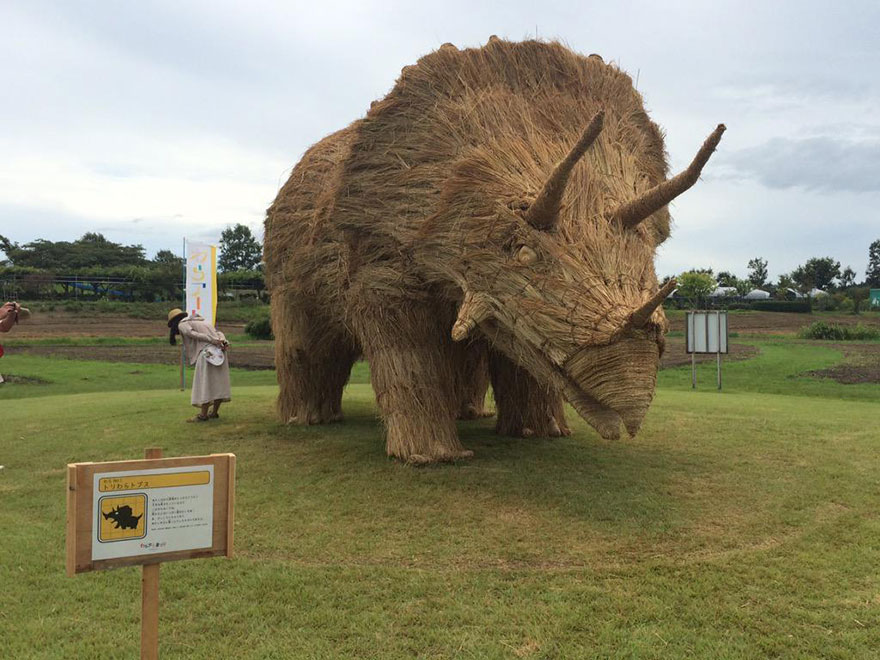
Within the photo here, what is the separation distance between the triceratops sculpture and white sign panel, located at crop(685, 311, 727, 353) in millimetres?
6606

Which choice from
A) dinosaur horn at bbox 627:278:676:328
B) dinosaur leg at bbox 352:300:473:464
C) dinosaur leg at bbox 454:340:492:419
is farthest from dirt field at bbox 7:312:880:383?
dinosaur horn at bbox 627:278:676:328

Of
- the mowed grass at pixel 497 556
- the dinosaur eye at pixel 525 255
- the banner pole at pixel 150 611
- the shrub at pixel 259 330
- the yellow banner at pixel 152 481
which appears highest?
the dinosaur eye at pixel 525 255

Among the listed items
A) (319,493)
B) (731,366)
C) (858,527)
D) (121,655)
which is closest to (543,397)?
(319,493)

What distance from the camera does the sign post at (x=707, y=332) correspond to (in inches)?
503

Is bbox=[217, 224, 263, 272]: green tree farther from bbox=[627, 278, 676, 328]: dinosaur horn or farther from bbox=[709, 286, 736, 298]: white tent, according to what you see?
bbox=[627, 278, 676, 328]: dinosaur horn

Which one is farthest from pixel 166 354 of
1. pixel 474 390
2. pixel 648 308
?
pixel 648 308

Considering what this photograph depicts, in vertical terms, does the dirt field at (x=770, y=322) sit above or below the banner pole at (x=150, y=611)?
above

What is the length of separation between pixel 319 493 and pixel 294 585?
64.8 inches

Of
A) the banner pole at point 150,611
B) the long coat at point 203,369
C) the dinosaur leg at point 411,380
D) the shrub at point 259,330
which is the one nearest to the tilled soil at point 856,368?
the dinosaur leg at point 411,380

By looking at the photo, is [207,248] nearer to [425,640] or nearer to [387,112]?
[387,112]

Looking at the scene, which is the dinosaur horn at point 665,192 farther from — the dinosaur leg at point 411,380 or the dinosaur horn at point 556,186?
the dinosaur leg at point 411,380

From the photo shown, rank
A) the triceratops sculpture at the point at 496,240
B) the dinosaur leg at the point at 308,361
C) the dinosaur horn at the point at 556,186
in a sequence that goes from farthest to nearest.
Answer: the dinosaur leg at the point at 308,361, the triceratops sculpture at the point at 496,240, the dinosaur horn at the point at 556,186

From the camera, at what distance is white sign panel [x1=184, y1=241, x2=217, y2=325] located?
1242 cm

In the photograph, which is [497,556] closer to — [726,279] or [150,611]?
[150,611]
